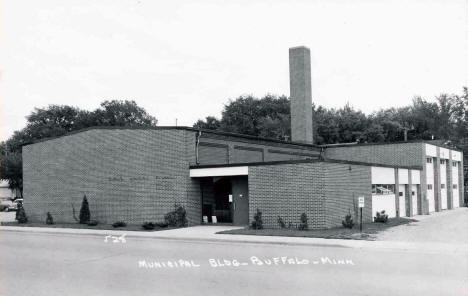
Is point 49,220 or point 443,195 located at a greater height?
point 443,195

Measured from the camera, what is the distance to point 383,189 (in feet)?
104

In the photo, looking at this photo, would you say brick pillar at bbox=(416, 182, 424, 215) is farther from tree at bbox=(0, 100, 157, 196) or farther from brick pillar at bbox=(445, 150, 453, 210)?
tree at bbox=(0, 100, 157, 196)

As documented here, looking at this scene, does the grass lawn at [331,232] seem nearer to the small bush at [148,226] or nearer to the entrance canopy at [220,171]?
the entrance canopy at [220,171]

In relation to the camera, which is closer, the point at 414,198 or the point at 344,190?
the point at 344,190

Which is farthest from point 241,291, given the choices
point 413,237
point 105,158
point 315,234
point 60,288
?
point 105,158

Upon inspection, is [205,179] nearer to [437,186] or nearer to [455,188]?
[437,186]

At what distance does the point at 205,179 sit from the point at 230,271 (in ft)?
57.9

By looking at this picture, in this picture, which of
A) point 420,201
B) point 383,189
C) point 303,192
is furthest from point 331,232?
point 420,201

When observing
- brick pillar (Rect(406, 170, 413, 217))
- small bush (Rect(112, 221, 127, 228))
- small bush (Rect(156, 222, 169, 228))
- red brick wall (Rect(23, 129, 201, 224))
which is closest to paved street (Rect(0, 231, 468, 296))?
small bush (Rect(156, 222, 169, 228))

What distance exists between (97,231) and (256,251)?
12.8 m

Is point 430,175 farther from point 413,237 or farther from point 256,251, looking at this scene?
point 256,251

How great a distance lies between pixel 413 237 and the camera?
821 inches

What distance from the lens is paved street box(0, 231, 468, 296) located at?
404 inches

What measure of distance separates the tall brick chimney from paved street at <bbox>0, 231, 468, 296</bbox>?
28.4 meters
